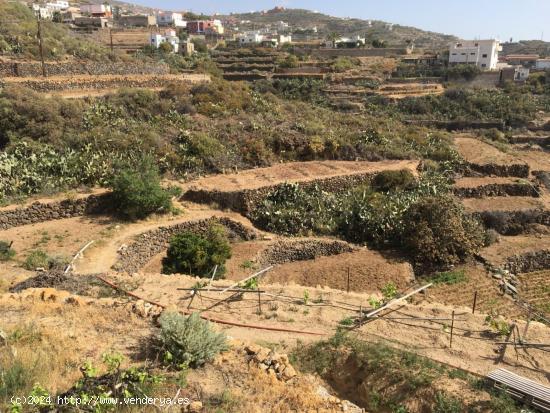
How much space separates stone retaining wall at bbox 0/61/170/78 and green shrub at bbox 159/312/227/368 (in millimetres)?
22124

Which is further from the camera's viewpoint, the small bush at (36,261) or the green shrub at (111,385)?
the small bush at (36,261)

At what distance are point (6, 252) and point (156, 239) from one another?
4.13m

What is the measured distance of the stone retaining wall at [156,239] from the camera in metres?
13.0

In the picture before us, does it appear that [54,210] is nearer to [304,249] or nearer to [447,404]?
[304,249]

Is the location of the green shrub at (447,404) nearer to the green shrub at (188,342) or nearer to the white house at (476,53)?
the green shrub at (188,342)

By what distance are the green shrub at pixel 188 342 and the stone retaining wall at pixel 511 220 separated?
1337 cm

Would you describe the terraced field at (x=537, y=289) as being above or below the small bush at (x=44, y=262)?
below

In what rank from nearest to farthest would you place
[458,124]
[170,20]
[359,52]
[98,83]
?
[98,83] → [458,124] → [359,52] → [170,20]

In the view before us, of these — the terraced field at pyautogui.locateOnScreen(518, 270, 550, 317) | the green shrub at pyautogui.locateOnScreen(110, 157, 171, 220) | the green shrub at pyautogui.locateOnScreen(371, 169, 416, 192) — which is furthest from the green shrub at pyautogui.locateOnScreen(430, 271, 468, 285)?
the green shrub at pyautogui.locateOnScreen(110, 157, 171, 220)

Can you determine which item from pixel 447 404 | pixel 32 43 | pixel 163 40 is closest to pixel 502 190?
pixel 447 404

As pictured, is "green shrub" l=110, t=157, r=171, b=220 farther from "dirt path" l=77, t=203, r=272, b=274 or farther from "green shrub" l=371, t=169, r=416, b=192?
"green shrub" l=371, t=169, r=416, b=192

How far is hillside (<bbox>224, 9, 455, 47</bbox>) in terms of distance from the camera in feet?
402

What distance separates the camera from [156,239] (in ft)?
47.8

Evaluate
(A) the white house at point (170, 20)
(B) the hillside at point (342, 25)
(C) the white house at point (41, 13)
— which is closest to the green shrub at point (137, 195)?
(C) the white house at point (41, 13)
